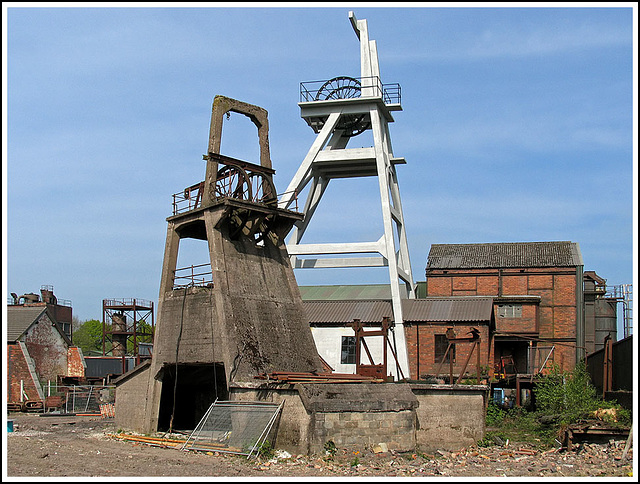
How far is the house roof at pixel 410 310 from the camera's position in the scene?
3127cm

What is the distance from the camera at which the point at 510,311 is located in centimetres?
3716

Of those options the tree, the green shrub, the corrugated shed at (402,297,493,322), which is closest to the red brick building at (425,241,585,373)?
the corrugated shed at (402,297,493,322)

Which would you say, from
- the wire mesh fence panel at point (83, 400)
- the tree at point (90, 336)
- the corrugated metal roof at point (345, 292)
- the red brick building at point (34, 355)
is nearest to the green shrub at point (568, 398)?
the corrugated metal roof at point (345, 292)

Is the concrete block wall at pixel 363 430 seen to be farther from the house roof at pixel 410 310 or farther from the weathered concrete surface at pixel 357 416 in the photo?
the house roof at pixel 410 310

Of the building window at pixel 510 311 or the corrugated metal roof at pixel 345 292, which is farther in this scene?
the corrugated metal roof at pixel 345 292

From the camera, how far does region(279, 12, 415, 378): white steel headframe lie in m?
28.8

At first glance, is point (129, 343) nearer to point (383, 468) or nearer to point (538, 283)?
point (538, 283)

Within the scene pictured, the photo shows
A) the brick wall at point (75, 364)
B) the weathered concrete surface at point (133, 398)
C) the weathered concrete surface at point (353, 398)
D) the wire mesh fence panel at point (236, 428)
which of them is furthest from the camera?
the brick wall at point (75, 364)

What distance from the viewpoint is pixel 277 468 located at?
15070 millimetres

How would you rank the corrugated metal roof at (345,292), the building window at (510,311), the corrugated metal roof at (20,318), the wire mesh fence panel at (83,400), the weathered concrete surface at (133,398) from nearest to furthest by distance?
the weathered concrete surface at (133,398), the wire mesh fence panel at (83,400), the corrugated metal roof at (20,318), the building window at (510,311), the corrugated metal roof at (345,292)

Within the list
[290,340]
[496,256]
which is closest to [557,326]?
[496,256]

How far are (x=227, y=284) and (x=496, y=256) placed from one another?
23.9 meters

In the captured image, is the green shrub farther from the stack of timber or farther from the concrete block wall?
the stack of timber

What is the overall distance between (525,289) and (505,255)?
2425mm
